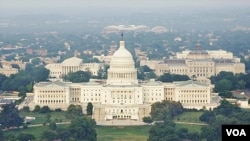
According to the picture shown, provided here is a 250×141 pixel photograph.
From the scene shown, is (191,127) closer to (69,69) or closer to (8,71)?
(69,69)

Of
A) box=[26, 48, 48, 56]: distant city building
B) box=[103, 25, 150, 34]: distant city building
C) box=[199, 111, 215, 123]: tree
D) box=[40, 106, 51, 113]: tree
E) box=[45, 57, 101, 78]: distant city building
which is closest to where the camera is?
box=[199, 111, 215, 123]: tree

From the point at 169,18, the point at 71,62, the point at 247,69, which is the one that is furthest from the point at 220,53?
the point at 169,18

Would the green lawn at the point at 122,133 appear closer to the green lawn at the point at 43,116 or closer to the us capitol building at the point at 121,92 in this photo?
the green lawn at the point at 43,116

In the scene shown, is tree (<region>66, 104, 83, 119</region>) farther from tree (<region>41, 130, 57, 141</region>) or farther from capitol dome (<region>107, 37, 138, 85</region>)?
tree (<region>41, 130, 57, 141</region>)

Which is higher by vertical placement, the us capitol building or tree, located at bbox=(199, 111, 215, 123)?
the us capitol building

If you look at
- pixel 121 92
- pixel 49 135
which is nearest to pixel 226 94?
pixel 121 92

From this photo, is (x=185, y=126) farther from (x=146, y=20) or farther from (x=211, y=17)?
(x=146, y=20)

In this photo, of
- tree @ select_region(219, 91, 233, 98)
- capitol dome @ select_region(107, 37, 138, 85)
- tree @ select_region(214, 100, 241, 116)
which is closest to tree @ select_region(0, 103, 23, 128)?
capitol dome @ select_region(107, 37, 138, 85)

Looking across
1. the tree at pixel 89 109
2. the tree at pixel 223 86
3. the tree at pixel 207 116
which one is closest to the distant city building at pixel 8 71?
the tree at pixel 223 86
